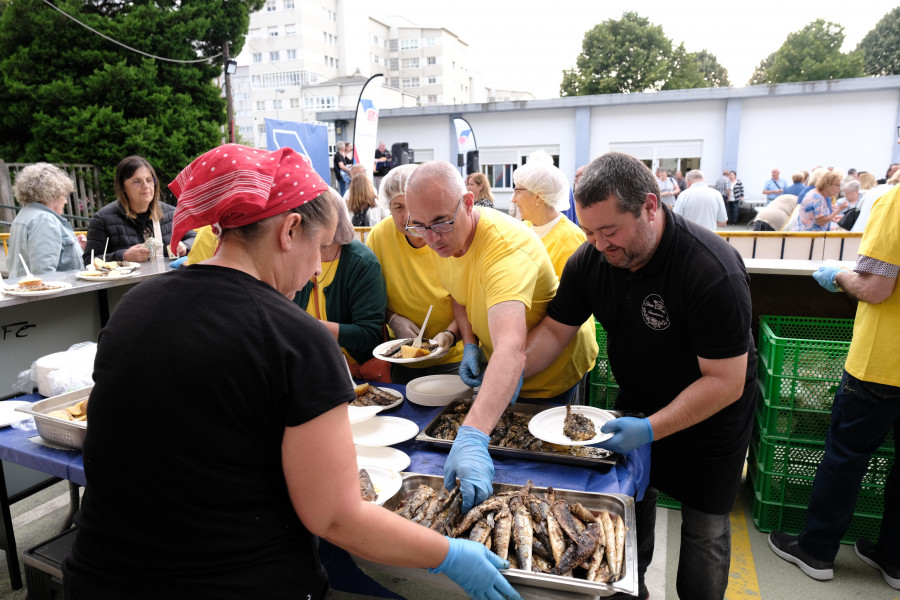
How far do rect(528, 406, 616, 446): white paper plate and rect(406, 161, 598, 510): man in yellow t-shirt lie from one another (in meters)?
0.15

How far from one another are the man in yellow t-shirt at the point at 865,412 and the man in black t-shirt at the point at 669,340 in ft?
2.60

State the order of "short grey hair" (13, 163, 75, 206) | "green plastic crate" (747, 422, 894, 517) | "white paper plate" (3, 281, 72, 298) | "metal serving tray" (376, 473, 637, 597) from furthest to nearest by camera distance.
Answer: "short grey hair" (13, 163, 75, 206), "white paper plate" (3, 281, 72, 298), "green plastic crate" (747, 422, 894, 517), "metal serving tray" (376, 473, 637, 597)

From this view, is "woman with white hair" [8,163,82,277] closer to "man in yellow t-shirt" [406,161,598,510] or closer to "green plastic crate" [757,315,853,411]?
"man in yellow t-shirt" [406,161,598,510]

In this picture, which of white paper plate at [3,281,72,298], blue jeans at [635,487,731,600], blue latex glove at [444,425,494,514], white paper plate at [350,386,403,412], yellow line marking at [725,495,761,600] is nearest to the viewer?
blue latex glove at [444,425,494,514]

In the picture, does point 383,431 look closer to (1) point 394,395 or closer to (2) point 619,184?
(1) point 394,395

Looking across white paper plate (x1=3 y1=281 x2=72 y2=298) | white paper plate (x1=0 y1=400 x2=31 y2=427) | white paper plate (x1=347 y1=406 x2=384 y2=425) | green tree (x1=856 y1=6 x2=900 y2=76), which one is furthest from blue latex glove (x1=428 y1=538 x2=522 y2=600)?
green tree (x1=856 y1=6 x2=900 y2=76)

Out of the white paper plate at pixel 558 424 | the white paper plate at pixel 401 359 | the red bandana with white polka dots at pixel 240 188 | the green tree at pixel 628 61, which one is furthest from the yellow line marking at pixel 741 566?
the green tree at pixel 628 61

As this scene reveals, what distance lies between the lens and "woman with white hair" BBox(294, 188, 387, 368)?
294 cm

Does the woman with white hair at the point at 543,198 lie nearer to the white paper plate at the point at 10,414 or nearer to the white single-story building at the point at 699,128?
the white paper plate at the point at 10,414

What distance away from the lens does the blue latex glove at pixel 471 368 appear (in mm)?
2526

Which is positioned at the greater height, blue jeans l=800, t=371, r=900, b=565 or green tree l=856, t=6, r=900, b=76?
green tree l=856, t=6, r=900, b=76

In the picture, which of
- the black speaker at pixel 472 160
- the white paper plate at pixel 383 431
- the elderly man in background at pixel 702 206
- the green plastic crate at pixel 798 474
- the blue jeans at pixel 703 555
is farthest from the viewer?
the black speaker at pixel 472 160

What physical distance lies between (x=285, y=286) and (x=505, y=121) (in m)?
21.4

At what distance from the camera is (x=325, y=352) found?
1.13 metres
